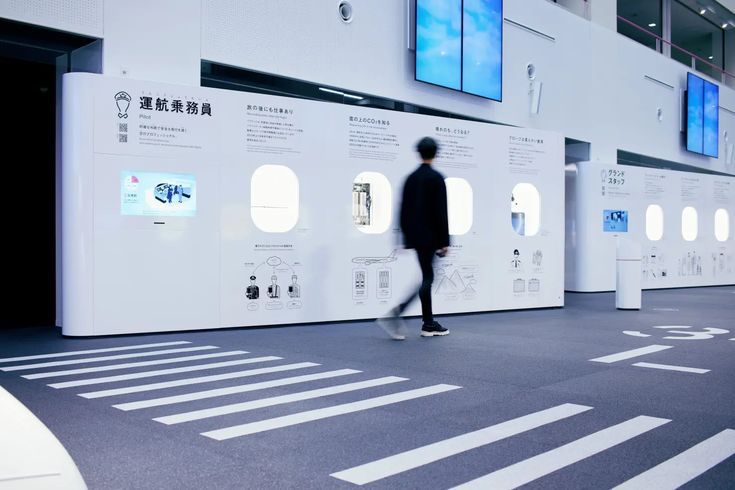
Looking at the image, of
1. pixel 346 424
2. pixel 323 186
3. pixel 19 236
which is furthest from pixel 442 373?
pixel 19 236

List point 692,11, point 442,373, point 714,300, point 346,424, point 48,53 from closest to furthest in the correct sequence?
point 346,424, point 442,373, point 48,53, point 714,300, point 692,11

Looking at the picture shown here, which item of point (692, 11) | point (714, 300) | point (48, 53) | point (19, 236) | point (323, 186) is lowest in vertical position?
point (714, 300)

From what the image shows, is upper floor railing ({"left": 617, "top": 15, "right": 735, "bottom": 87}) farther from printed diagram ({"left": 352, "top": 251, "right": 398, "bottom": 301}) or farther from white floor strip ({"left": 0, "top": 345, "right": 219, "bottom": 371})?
white floor strip ({"left": 0, "top": 345, "right": 219, "bottom": 371})

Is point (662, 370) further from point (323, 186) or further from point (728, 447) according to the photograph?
point (323, 186)

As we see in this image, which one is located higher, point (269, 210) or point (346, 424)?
point (269, 210)

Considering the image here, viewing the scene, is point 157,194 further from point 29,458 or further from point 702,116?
point 702,116

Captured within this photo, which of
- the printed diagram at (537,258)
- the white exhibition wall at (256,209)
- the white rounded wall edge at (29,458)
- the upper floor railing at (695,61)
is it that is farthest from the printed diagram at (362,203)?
the upper floor railing at (695,61)

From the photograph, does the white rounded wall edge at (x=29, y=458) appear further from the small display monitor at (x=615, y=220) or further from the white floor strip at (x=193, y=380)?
the small display monitor at (x=615, y=220)

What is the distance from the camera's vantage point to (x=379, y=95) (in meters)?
9.21

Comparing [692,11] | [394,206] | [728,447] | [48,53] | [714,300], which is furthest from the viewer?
[692,11]

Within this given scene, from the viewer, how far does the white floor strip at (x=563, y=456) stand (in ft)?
8.16

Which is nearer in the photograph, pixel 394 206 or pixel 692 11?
pixel 394 206

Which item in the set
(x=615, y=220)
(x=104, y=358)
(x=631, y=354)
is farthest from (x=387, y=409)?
(x=615, y=220)

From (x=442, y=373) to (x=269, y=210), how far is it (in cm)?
382
